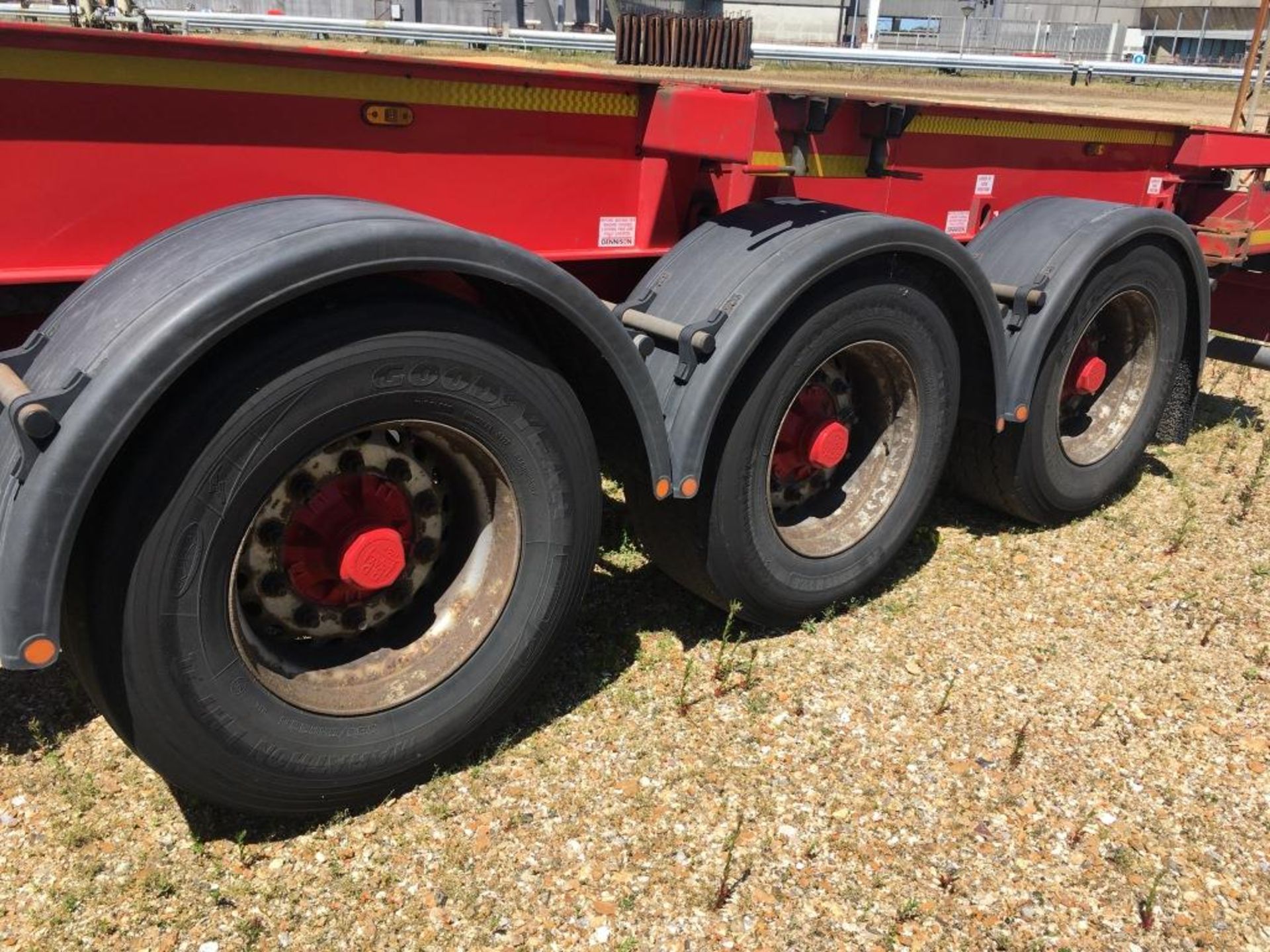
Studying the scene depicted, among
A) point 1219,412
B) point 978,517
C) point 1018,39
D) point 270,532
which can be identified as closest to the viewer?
point 270,532

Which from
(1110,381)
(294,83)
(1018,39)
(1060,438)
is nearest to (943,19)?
(1018,39)

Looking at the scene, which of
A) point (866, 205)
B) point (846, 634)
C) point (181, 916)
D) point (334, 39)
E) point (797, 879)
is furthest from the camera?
point (334, 39)

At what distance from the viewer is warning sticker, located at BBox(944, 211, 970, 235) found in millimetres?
3748

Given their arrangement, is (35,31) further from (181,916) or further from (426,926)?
(426,926)

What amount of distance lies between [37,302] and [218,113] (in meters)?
0.57

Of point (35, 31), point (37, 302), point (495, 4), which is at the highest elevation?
point (495, 4)

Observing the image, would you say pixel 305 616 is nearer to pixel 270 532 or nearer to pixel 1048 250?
pixel 270 532

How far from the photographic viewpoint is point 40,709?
2.67 metres

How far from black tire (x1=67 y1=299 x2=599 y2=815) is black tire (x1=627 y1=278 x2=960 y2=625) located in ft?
1.48

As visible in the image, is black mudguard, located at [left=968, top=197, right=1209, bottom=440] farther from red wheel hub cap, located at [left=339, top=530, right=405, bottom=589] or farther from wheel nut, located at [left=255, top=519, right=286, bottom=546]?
wheel nut, located at [left=255, top=519, right=286, bottom=546]

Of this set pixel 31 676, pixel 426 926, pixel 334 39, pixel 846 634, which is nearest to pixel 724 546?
pixel 846 634

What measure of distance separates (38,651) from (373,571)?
2.27 ft

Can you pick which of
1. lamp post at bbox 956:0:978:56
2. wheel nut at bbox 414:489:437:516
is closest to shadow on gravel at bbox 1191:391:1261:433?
wheel nut at bbox 414:489:437:516

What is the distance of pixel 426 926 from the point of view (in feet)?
6.99
